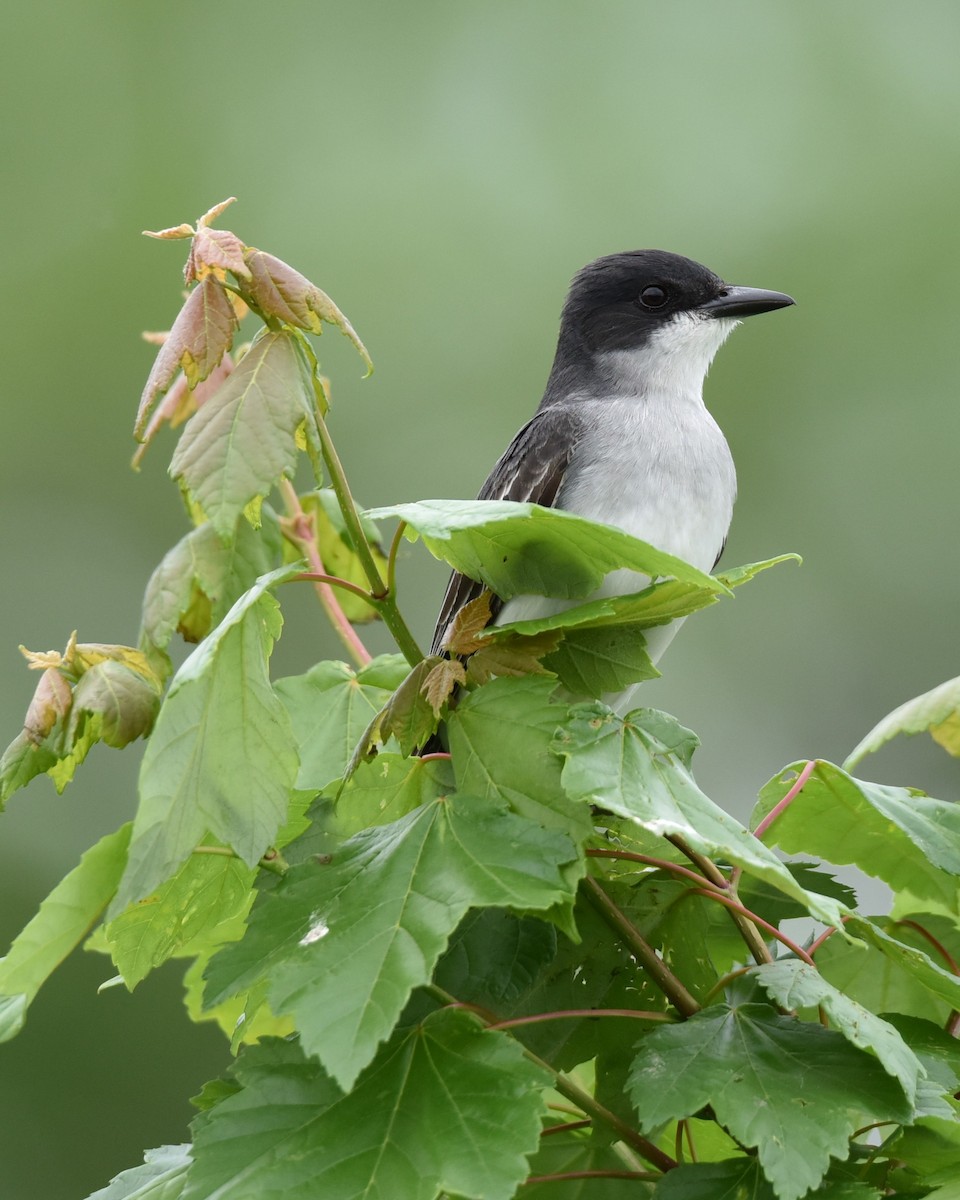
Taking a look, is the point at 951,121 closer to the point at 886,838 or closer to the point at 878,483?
the point at 878,483

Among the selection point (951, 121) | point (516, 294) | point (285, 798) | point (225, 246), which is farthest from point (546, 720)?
point (951, 121)

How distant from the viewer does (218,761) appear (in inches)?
65.3

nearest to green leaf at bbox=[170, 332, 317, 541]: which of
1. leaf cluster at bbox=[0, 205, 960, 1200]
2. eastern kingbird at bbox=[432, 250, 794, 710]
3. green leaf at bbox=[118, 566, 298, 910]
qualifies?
leaf cluster at bbox=[0, 205, 960, 1200]

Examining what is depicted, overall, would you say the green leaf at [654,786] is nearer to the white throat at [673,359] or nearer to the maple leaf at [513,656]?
the maple leaf at [513,656]

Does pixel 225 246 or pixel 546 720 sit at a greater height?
pixel 225 246

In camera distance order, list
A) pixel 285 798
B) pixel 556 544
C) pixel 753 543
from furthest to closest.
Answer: pixel 753 543 → pixel 556 544 → pixel 285 798

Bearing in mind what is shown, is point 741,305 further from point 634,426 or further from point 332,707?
point 332,707

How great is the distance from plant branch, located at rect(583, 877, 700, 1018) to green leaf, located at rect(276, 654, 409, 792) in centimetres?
58

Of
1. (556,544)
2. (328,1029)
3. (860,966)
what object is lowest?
(860,966)

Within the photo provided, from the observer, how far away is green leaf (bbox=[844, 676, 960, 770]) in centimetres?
223

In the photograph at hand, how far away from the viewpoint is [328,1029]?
1.46m

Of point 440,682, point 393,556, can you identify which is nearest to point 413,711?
point 440,682

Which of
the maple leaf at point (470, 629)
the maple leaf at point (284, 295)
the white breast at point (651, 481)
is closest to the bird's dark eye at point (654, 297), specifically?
the white breast at point (651, 481)

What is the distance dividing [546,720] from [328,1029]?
49 centimetres
